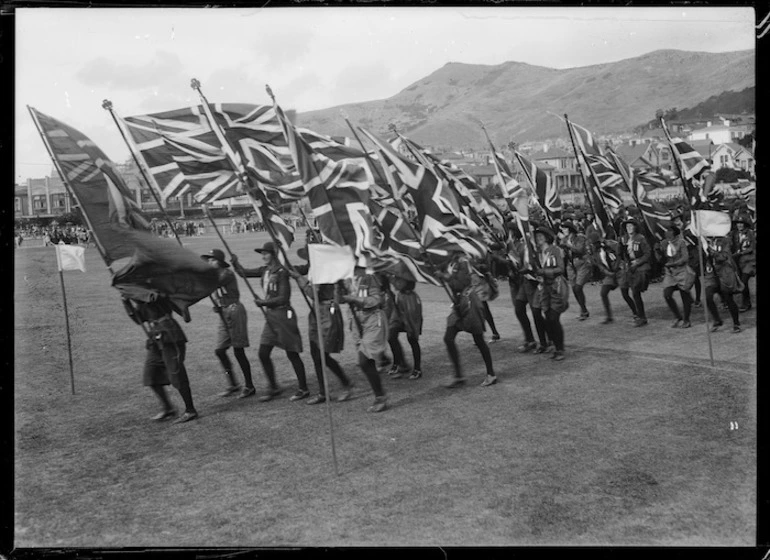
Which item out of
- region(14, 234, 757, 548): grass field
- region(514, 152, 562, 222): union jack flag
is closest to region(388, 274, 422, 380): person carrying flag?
region(14, 234, 757, 548): grass field

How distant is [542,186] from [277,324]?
5.23 meters

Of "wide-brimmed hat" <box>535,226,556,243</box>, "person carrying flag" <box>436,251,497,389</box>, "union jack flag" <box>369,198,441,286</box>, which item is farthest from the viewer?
"wide-brimmed hat" <box>535,226,556,243</box>

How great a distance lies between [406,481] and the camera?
5.71m

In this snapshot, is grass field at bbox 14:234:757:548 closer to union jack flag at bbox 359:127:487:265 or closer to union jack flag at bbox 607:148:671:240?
union jack flag at bbox 359:127:487:265

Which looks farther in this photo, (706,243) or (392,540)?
(706,243)

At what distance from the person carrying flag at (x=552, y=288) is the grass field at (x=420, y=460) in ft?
1.32

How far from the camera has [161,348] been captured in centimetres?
721

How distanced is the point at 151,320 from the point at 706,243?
8445 millimetres

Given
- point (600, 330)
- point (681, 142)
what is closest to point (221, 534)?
point (600, 330)

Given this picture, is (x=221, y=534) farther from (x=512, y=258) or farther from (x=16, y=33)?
(x=512, y=258)

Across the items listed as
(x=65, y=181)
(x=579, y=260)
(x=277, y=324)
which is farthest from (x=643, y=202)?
(x=65, y=181)

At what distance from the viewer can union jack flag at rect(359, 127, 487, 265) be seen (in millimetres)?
7664

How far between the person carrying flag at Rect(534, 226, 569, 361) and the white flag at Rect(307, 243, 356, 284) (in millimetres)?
3726
